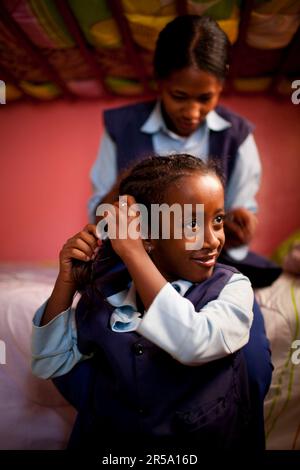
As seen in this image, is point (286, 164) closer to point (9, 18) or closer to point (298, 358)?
point (298, 358)

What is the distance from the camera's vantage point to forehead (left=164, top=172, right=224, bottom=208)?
1.81ft

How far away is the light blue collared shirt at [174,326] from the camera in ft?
1.66

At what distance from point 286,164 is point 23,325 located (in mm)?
660

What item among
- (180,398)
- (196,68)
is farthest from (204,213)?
(196,68)

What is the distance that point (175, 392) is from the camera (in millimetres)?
576

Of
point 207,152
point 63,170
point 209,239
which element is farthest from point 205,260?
point 63,170

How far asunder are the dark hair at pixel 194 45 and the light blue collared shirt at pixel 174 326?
369 millimetres

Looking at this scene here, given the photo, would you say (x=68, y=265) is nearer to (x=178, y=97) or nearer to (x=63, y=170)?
(x=178, y=97)

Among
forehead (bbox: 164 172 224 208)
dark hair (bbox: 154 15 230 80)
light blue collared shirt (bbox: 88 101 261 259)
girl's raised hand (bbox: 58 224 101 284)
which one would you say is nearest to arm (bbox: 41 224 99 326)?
girl's raised hand (bbox: 58 224 101 284)

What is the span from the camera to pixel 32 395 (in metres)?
0.81

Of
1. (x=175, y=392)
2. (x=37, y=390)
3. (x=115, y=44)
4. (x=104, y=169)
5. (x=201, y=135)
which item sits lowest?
(x=37, y=390)

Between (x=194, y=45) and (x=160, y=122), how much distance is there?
19 centimetres

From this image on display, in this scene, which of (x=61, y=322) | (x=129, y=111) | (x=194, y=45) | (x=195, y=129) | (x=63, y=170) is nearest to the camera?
(x=61, y=322)

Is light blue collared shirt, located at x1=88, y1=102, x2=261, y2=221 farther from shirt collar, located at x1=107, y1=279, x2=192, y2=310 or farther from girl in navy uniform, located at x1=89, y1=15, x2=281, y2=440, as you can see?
shirt collar, located at x1=107, y1=279, x2=192, y2=310
